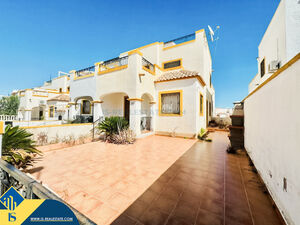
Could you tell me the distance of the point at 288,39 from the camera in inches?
185

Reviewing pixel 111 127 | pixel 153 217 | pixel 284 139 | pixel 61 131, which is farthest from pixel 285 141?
pixel 61 131

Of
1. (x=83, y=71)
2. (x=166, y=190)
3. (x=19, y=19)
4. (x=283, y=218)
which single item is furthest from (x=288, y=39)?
(x=19, y=19)

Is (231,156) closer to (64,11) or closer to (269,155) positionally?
(269,155)

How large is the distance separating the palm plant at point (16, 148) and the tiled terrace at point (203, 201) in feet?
8.73

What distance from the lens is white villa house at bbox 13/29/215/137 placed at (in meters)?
→ 7.02

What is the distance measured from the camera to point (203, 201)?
1995 mm

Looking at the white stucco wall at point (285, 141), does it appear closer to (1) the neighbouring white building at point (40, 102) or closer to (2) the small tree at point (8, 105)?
(1) the neighbouring white building at point (40, 102)

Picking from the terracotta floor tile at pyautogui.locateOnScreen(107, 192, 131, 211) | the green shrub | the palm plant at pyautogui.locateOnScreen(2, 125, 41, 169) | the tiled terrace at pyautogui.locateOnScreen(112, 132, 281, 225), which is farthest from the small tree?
the tiled terrace at pyautogui.locateOnScreen(112, 132, 281, 225)

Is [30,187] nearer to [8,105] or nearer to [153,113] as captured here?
[153,113]

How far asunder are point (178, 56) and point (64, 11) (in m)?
9.11

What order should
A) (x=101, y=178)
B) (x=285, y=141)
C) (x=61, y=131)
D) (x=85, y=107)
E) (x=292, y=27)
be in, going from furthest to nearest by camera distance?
(x=85, y=107), (x=61, y=131), (x=292, y=27), (x=101, y=178), (x=285, y=141)

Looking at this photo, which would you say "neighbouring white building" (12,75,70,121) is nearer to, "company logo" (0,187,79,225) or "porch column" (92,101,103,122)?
"porch column" (92,101,103,122)

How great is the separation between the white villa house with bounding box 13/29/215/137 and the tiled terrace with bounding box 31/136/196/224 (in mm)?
3381

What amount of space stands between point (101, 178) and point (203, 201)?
2226 millimetres
